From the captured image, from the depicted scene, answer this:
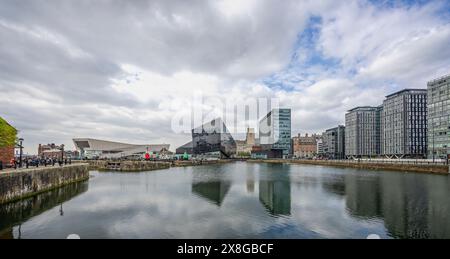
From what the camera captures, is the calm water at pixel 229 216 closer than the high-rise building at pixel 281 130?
Yes

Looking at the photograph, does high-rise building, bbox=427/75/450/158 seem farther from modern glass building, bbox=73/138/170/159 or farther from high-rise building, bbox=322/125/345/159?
modern glass building, bbox=73/138/170/159

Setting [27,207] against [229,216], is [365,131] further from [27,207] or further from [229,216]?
[27,207]

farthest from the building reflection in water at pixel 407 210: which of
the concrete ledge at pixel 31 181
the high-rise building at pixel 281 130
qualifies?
the high-rise building at pixel 281 130

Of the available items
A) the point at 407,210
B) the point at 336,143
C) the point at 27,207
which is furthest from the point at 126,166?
the point at 336,143

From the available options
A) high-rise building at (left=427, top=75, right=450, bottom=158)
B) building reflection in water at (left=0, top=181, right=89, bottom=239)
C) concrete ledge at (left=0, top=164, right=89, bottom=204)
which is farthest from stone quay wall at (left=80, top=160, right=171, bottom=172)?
high-rise building at (left=427, top=75, right=450, bottom=158)

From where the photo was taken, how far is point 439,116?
314ft

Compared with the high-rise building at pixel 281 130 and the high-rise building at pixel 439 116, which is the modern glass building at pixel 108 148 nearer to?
the high-rise building at pixel 281 130

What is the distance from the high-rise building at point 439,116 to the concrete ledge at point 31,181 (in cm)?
11492

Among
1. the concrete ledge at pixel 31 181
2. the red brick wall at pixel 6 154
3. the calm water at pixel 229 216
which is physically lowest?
the calm water at pixel 229 216

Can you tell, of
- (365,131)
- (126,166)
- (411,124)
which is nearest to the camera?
(126,166)

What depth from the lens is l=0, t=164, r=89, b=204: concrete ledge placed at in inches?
918

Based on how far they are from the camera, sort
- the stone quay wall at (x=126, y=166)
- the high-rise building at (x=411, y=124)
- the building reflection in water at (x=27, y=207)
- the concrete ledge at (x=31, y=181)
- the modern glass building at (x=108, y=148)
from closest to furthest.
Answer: the building reflection in water at (x=27, y=207), the concrete ledge at (x=31, y=181), the stone quay wall at (x=126, y=166), the high-rise building at (x=411, y=124), the modern glass building at (x=108, y=148)

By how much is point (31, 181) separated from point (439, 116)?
128 m

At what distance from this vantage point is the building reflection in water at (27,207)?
58.4ft
